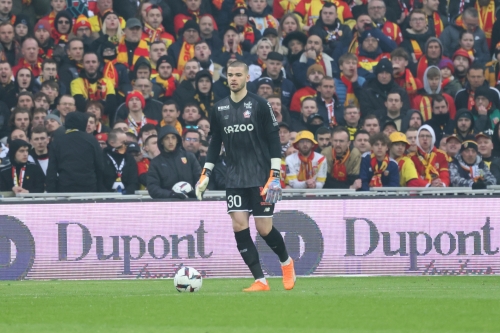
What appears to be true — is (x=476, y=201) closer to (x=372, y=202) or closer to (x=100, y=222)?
(x=372, y=202)

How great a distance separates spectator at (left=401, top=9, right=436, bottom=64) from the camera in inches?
856

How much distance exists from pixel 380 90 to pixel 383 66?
442 millimetres

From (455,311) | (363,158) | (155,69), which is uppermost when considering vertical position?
(155,69)

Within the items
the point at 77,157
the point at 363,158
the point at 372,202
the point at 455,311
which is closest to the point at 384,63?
the point at 363,158

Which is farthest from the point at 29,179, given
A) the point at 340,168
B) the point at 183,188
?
the point at 340,168

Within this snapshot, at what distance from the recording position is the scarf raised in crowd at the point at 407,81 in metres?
20.2

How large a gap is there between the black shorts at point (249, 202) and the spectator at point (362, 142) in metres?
6.14

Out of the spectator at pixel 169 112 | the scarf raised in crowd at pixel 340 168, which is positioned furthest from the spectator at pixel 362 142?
the spectator at pixel 169 112

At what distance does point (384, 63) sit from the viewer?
19812mm

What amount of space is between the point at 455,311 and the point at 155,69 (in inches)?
467

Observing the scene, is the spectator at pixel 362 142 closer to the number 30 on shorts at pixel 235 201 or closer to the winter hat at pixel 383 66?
the winter hat at pixel 383 66

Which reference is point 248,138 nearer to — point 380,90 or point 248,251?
point 248,251

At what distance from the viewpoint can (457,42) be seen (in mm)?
22328

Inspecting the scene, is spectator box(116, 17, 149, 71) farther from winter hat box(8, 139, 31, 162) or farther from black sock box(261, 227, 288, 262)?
black sock box(261, 227, 288, 262)
